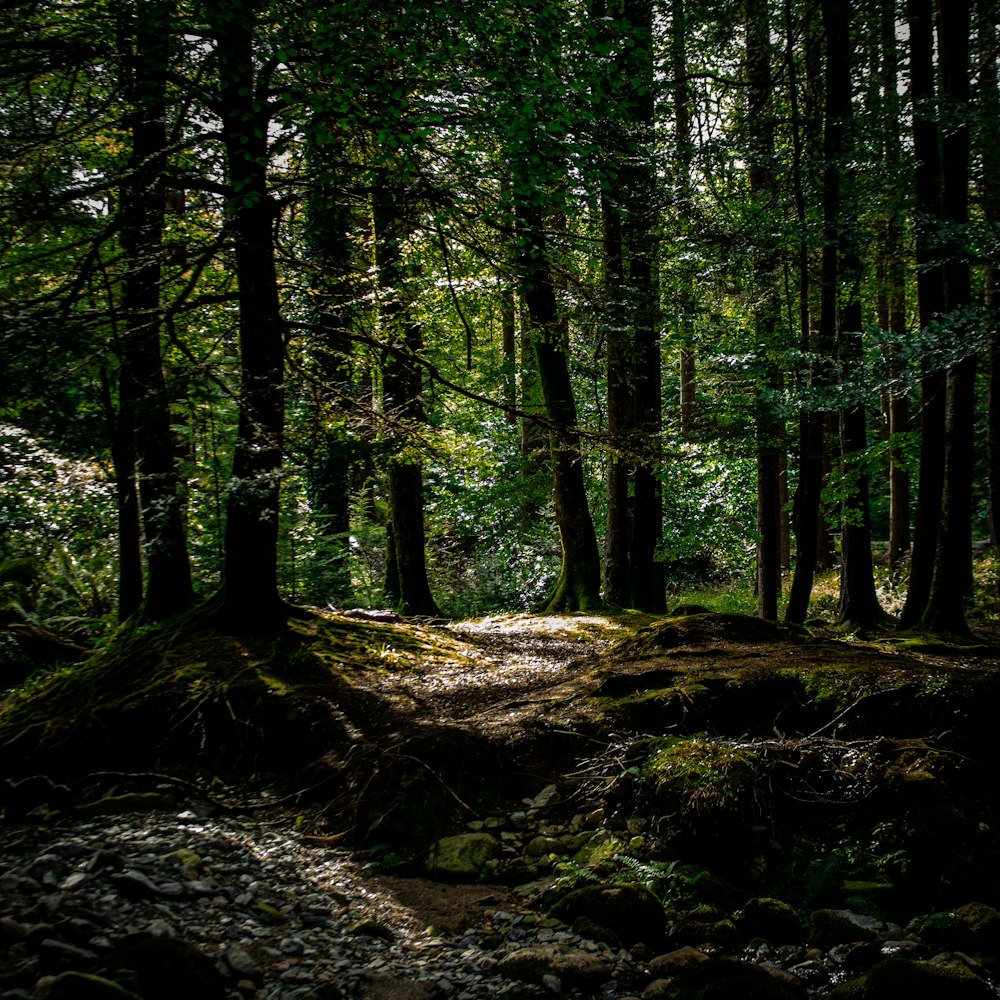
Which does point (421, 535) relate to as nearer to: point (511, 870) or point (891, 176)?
point (511, 870)

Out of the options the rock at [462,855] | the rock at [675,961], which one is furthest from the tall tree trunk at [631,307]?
the rock at [675,961]

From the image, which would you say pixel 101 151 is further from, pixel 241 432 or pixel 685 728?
pixel 685 728

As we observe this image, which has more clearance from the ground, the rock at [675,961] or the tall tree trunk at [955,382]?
the tall tree trunk at [955,382]

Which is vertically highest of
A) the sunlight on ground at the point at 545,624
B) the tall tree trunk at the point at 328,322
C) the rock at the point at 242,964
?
the tall tree trunk at the point at 328,322

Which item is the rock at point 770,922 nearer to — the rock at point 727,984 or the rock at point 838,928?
the rock at point 838,928

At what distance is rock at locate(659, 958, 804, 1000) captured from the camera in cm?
258

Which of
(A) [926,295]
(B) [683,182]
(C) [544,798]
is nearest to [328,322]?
(B) [683,182]

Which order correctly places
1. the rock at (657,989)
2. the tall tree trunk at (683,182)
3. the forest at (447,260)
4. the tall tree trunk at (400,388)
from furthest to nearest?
the tall tree trunk at (683,182), the tall tree trunk at (400,388), the forest at (447,260), the rock at (657,989)

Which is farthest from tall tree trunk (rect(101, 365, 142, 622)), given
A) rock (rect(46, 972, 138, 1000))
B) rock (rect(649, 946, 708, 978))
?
rock (rect(649, 946, 708, 978))

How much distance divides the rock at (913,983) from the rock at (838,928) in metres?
0.44

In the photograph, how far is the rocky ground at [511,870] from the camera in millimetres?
2768

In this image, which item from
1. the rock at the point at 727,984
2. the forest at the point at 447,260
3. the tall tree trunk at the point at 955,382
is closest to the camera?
the rock at the point at 727,984

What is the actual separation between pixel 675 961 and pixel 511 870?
4.34 ft

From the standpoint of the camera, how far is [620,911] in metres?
3.36
